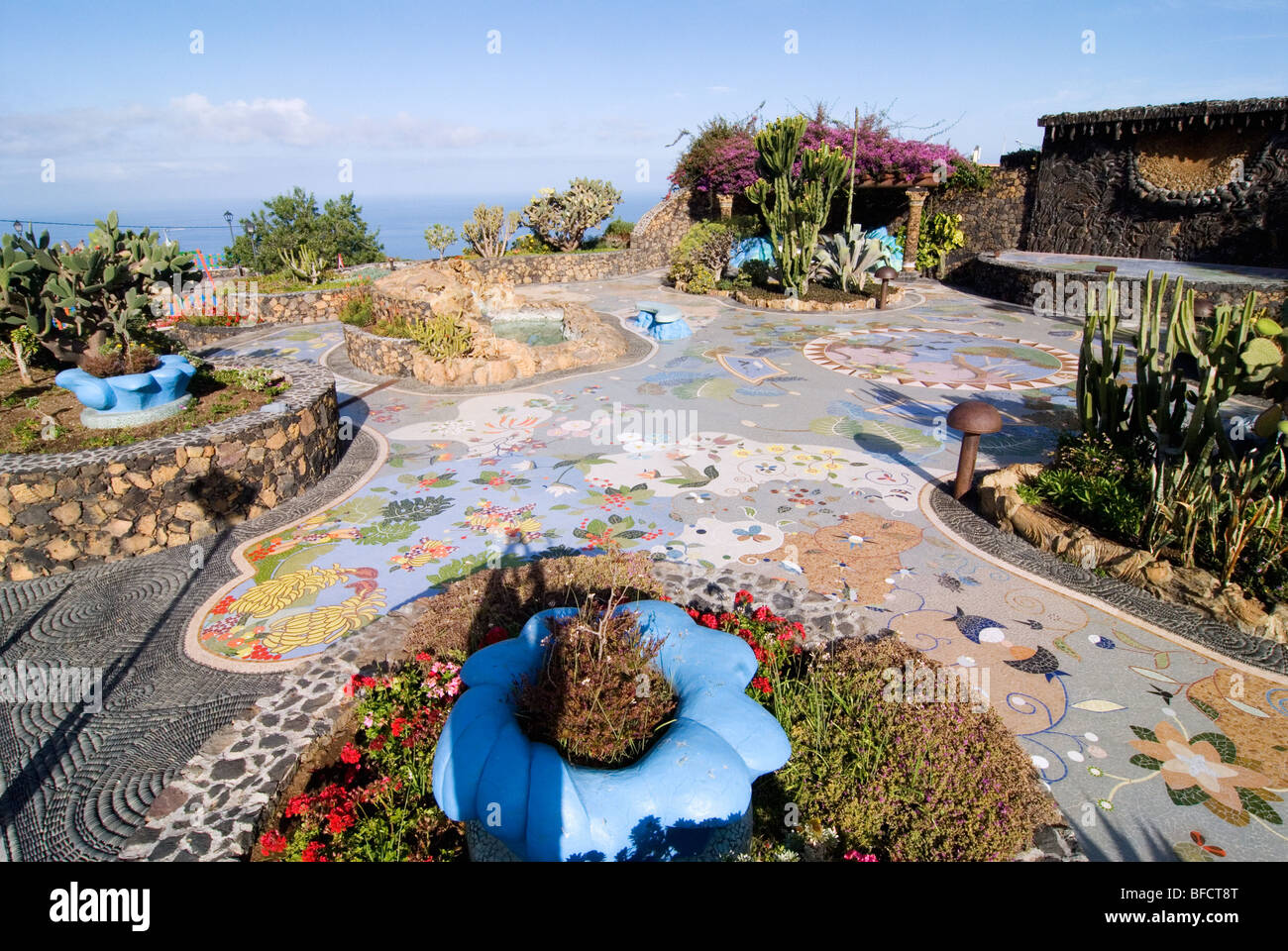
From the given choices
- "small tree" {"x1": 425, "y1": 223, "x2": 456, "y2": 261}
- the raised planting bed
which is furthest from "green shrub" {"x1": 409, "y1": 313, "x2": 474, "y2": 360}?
"small tree" {"x1": 425, "y1": 223, "x2": 456, "y2": 261}

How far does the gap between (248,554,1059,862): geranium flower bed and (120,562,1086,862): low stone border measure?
0.46ft

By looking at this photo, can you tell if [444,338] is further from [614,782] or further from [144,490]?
[614,782]

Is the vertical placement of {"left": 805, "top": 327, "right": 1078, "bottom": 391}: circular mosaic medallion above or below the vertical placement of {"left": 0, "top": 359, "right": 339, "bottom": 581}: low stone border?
above

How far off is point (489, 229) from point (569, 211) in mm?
2953

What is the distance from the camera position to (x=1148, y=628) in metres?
5.90

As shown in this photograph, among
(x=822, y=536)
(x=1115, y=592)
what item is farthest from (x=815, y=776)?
(x=1115, y=592)

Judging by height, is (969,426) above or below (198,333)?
below

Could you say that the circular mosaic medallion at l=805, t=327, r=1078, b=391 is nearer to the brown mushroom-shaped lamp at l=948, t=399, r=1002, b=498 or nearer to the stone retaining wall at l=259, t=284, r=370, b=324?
the brown mushroom-shaped lamp at l=948, t=399, r=1002, b=498

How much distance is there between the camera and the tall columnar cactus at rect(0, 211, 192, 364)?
27.7ft

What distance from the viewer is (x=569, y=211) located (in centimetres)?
2527

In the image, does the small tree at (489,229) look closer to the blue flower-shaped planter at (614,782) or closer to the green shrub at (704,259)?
the green shrub at (704,259)
